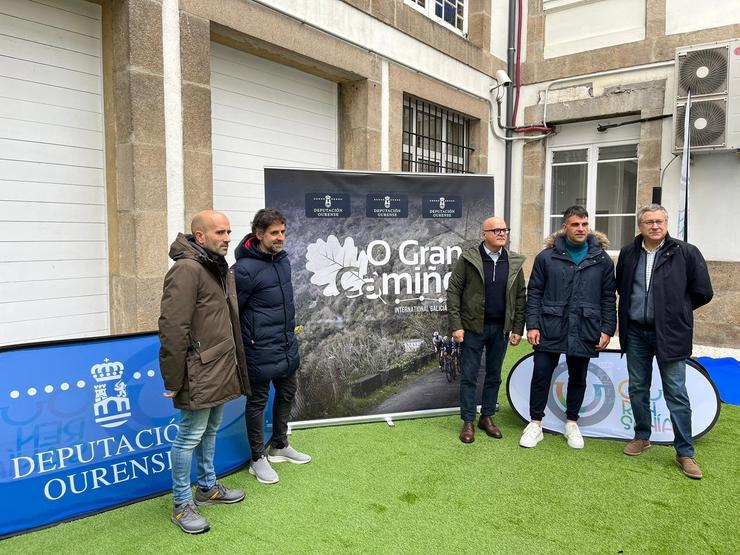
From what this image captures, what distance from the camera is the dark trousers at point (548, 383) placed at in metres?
4.05

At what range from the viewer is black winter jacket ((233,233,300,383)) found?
333cm

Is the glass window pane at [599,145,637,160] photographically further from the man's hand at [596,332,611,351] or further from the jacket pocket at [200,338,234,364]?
the jacket pocket at [200,338,234,364]

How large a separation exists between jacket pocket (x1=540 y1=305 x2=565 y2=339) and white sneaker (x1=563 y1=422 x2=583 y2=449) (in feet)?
2.47

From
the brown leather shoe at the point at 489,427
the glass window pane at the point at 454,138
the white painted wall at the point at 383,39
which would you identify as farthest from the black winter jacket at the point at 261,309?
the glass window pane at the point at 454,138

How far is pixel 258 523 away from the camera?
2932 mm

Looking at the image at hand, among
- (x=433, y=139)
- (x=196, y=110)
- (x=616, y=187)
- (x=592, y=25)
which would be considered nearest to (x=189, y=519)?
(x=196, y=110)

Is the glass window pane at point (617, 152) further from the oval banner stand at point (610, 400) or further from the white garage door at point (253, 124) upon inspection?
the oval banner stand at point (610, 400)

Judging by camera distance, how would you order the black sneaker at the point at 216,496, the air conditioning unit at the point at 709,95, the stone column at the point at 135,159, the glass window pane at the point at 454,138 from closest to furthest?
the black sneaker at the point at 216,496 → the stone column at the point at 135,159 → the air conditioning unit at the point at 709,95 → the glass window pane at the point at 454,138

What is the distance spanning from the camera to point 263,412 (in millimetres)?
3533

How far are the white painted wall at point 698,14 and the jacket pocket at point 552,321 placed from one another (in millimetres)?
5835

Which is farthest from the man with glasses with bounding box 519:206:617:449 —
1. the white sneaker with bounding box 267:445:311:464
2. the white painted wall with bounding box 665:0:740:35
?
the white painted wall with bounding box 665:0:740:35

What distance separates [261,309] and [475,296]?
167 centimetres

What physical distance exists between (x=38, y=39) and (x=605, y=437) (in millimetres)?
5319

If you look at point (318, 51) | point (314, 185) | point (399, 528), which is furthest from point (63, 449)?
point (318, 51)
